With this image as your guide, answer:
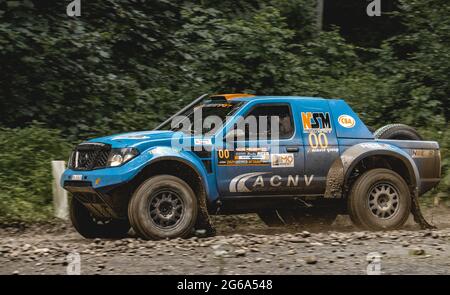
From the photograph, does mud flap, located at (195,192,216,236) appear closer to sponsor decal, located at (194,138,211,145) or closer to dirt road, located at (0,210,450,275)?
dirt road, located at (0,210,450,275)

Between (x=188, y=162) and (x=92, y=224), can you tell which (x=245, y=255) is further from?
(x=92, y=224)

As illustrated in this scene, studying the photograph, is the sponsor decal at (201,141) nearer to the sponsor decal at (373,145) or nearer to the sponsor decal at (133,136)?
the sponsor decal at (133,136)

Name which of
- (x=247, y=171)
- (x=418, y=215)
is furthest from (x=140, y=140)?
(x=418, y=215)

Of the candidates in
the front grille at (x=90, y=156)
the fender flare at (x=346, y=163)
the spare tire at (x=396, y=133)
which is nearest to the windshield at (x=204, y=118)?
the front grille at (x=90, y=156)

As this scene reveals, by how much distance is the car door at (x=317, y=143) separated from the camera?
11258mm

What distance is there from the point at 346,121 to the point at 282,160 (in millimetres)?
1121

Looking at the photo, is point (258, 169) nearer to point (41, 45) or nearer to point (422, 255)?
point (422, 255)

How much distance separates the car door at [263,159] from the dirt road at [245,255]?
2.82 ft

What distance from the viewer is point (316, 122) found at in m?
11.4

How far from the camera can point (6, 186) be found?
13.1 m

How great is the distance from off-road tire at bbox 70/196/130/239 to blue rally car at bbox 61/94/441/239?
1cm

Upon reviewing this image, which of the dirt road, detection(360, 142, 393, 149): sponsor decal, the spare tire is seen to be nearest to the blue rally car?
detection(360, 142, 393, 149): sponsor decal

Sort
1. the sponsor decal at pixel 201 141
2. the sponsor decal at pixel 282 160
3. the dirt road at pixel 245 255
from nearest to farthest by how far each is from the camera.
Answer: the dirt road at pixel 245 255 → the sponsor decal at pixel 201 141 → the sponsor decal at pixel 282 160
